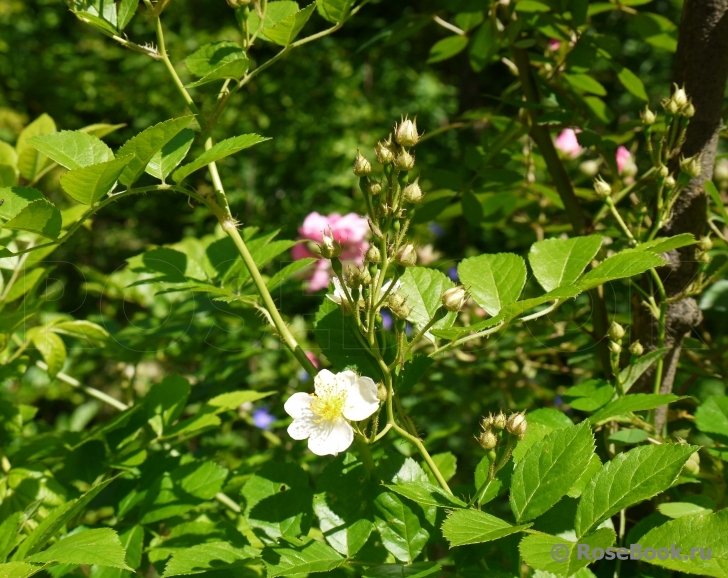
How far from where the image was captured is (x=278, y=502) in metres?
0.65

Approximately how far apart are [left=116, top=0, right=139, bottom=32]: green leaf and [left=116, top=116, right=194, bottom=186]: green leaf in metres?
0.15

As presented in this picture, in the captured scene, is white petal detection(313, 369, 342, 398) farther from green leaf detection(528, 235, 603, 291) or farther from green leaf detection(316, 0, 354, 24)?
green leaf detection(316, 0, 354, 24)

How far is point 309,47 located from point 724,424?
2.58 m

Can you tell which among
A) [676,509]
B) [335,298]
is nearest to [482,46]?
[335,298]

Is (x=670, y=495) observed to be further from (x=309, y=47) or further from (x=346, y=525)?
(x=309, y=47)

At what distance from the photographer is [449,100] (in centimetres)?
369

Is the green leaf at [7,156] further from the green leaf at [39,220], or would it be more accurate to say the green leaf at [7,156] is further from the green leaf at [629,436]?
the green leaf at [629,436]

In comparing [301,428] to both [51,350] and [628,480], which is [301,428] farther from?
[51,350]

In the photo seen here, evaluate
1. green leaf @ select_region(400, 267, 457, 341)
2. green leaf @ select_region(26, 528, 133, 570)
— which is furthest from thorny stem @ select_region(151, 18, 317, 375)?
green leaf @ select_region(26, 528, 133, 570)

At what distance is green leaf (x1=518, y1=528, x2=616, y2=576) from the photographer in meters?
0.46

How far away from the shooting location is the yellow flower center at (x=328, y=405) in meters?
0.60

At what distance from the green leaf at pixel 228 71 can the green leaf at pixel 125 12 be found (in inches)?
4.1

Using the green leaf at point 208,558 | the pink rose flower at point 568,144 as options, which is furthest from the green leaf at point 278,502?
the pink rose flower at point 568,144

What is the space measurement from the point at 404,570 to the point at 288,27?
486 mm
